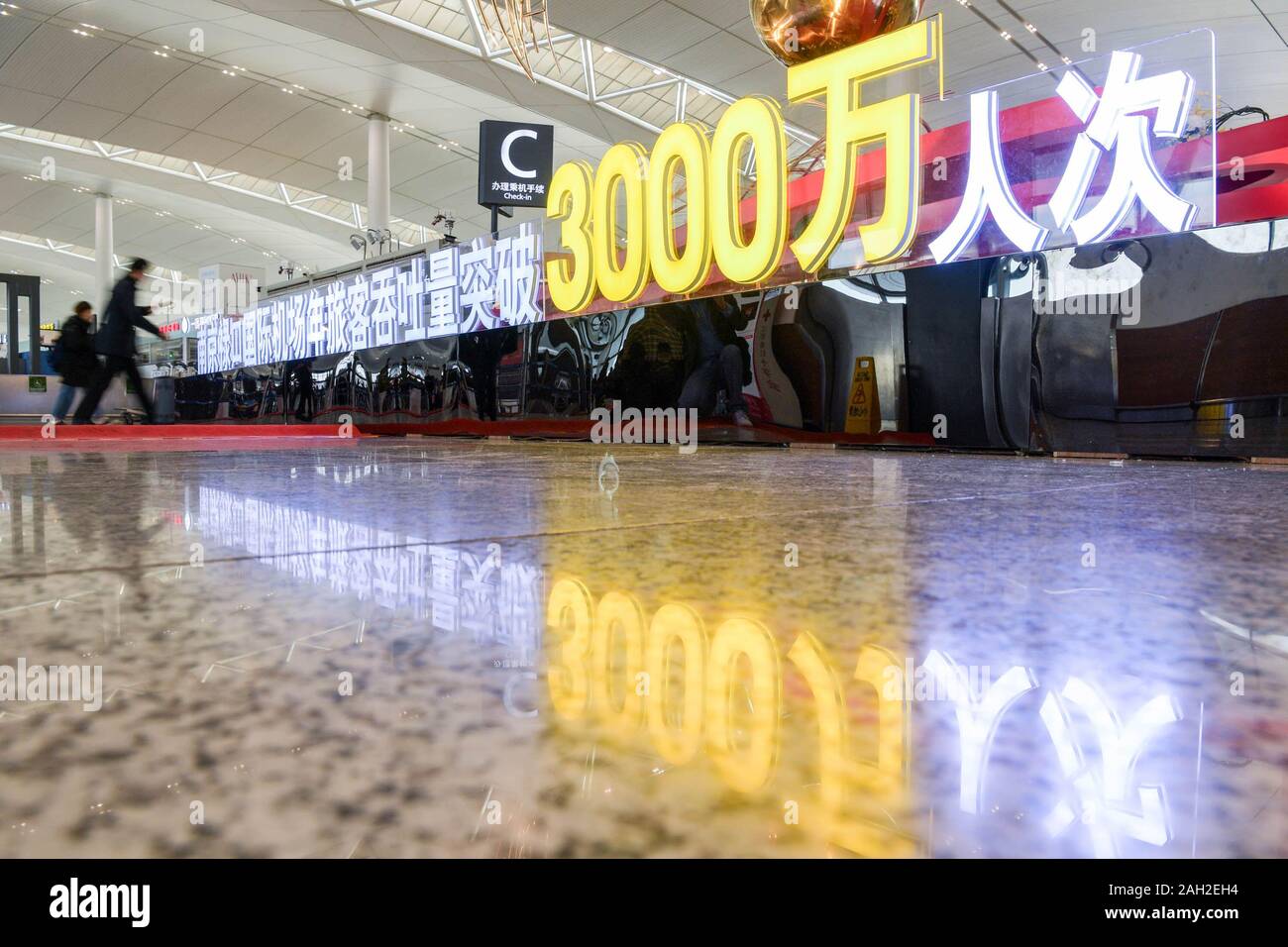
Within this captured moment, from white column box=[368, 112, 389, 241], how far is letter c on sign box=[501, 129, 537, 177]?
16.1 feet

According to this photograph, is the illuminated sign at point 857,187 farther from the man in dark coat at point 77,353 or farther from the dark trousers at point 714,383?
the man in dark coat at point 77,353

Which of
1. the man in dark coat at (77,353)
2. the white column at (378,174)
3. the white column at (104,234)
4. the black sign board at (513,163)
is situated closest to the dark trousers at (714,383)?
the man in dark coat at (77,353)

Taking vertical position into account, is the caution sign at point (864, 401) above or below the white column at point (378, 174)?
below

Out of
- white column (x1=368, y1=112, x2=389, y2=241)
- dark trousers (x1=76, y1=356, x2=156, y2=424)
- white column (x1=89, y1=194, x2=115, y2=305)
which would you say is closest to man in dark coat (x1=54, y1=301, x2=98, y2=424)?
dark trousers (x1=76, y1=356, x2=156, y2=424)

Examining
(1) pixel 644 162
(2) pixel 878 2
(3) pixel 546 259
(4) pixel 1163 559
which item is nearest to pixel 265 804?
(4) pixel 1163 559

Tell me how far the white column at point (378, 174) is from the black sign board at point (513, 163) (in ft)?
16.1

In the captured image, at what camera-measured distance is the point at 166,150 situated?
A: 59.3ft

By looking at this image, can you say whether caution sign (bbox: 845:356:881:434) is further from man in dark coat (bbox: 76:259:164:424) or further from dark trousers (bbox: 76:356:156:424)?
dark trousers (bbox: 76:356:156:424)

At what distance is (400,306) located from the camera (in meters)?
8.13

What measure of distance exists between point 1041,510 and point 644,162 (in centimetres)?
449

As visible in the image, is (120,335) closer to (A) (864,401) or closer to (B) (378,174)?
(A) (864,401)

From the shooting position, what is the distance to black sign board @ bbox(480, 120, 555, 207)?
9.65 m

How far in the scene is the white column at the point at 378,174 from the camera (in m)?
14.8
